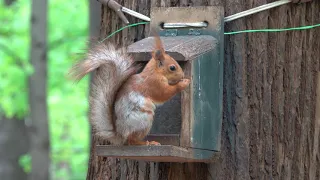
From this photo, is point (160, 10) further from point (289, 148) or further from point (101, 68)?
point (289, 148)

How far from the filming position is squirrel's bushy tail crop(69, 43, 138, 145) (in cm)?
287

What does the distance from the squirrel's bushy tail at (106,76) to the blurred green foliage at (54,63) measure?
23.6 feet

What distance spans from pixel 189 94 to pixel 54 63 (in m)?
9.23

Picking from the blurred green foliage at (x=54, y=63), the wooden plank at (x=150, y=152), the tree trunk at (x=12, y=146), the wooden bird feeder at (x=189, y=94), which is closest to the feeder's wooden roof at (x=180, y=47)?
the wooden bird feeder at (x=189, y=94)

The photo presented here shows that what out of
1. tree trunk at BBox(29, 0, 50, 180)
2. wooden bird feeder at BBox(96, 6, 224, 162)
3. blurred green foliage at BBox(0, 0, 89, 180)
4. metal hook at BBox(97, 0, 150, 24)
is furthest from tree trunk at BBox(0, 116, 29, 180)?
wooden bird feeder at BBox(96, 6, 224, 162)

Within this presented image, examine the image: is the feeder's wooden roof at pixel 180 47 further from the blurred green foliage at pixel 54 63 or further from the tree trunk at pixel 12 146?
the tree trunk at pixel 12 146

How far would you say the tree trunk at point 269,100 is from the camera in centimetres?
311

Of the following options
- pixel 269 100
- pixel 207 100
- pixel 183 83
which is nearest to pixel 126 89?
pixel 183 83

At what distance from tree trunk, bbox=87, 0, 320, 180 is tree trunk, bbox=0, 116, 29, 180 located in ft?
33.7

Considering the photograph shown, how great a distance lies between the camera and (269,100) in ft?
10.3

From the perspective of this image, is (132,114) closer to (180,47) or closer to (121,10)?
(180,47)

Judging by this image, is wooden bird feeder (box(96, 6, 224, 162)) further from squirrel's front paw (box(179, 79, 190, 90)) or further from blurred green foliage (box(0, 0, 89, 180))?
blurred green foliage (box(0, 0, 89, 180))

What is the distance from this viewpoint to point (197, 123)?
296 centimetres

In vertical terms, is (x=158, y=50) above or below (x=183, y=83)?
above
